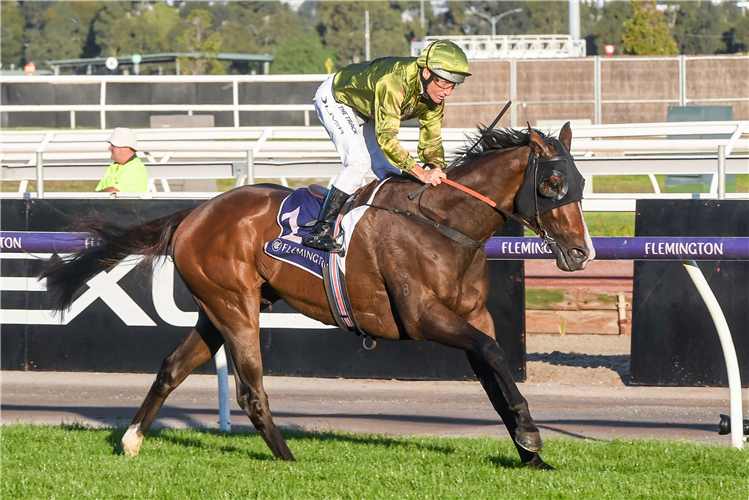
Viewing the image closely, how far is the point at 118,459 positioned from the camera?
17.5 feet

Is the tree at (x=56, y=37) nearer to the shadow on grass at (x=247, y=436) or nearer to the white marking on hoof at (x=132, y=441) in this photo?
the shadow on grass at (x=247, y=436)

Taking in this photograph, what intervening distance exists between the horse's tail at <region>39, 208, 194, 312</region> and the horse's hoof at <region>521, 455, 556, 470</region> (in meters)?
2.50

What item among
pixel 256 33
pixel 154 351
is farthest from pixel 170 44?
pixel 154 351

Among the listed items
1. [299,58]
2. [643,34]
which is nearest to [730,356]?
[643,34]

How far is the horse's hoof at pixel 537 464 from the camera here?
16.1 feet

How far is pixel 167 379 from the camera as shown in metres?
5.59

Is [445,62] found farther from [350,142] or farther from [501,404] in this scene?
[501,404]

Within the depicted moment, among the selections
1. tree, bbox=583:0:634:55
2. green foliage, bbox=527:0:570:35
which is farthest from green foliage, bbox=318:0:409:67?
tree, bbox=583:0:634:55

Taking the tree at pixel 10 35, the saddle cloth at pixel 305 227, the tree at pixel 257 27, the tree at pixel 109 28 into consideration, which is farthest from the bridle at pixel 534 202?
the tree at pixel 109 28

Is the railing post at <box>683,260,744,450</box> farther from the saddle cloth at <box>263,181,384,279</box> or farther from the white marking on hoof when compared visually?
the white marking on hoof

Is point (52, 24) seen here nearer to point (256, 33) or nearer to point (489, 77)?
point (256, 33)

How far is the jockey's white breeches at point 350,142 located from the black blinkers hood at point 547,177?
82 cm

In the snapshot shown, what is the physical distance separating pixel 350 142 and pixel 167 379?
66.7 inches

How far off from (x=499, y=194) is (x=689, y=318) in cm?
305
